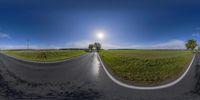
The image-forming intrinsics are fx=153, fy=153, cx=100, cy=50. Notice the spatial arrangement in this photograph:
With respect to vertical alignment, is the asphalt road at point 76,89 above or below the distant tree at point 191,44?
below

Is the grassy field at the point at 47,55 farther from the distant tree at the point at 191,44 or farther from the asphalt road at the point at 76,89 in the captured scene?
the distant tree at the point at 191,44

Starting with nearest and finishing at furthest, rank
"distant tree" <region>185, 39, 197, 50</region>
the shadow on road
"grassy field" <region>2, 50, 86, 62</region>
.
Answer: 1. the shadow on road
2. "distant tree" <region>185, 39, 197, 50</region>
3. "grassy field" <region>2, 50, 86, 62</region>

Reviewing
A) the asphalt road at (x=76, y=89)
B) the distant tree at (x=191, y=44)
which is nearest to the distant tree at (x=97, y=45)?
the asphalt road at (x=76, y=89)

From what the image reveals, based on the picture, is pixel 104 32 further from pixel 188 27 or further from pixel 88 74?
pixel 188 27

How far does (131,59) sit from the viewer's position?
2.77 metres

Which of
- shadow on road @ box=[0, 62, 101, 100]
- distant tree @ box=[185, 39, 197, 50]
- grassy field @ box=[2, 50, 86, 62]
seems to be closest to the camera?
shadow on road @ box=[0, 62, 101, 100]

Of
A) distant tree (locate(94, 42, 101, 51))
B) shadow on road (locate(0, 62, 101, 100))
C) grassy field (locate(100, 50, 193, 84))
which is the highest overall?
distant tree (locate(94, 42, 101, 51))

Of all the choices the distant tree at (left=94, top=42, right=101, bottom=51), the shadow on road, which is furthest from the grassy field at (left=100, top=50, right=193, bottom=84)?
the shadow on road

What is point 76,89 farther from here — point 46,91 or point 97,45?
point 97,45

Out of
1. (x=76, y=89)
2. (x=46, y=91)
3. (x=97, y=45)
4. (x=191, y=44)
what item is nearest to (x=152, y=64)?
(x=191, y=44)

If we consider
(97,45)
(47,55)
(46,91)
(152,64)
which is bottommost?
(46,91)

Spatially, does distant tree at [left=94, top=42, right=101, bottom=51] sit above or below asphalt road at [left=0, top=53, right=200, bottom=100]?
above

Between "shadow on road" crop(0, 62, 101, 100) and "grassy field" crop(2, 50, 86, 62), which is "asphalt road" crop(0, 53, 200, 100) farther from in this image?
"grassy field" crop(2, 50, 86, 62)

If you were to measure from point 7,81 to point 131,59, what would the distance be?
2.39 m
